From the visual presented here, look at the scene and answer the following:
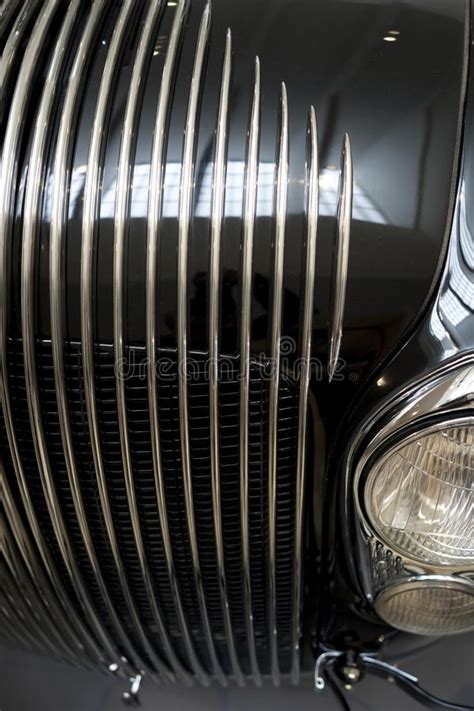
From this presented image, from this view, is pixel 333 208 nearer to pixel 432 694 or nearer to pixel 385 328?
pixel 385 328

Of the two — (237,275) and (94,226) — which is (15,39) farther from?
(237,275)

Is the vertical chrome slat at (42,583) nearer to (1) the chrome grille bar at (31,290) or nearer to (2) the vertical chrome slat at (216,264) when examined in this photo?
Result: (1) the chrome grille bar at (31,290)

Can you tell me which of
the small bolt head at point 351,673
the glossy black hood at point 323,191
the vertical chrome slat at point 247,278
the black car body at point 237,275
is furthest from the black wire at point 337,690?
the glossy black hood at point 323,191

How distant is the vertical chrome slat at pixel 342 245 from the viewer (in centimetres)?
65

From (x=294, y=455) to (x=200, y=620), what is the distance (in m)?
0.28

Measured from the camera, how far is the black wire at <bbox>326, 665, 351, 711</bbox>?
974 millimetres

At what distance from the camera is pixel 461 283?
661 millimetres

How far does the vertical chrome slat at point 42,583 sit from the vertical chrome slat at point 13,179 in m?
0.02

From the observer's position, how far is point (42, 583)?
825 millimetres

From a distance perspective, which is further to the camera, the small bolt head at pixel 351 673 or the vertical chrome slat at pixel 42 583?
the small bolt head at pixel 351 673

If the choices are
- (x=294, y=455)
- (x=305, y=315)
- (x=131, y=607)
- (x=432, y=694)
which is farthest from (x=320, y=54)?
(x=432, y=694)

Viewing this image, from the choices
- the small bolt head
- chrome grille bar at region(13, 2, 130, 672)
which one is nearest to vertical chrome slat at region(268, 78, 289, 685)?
chrome grille bar at region(13, 2, 130, 672)

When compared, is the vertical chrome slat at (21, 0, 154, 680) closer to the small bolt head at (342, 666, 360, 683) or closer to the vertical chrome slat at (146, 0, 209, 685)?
the vertical chrome slat at (146, 0, 209, 685)

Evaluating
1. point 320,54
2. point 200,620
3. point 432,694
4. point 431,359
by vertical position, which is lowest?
point 432,694
